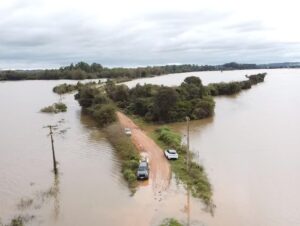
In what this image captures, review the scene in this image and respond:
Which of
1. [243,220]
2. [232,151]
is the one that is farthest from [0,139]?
[243,220]

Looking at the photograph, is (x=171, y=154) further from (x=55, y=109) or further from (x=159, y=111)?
(x=55, y=109)

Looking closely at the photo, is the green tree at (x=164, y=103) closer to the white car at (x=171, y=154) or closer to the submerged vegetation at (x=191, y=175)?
the submerged vegetation at (x=191, y=175)

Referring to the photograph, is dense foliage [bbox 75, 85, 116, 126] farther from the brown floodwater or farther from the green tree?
the green tree

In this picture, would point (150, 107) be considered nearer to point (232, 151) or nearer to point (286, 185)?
point (232, 151)

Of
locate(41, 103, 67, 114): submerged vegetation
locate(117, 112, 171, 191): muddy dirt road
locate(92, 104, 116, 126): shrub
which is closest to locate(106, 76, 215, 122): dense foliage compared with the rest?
locate(92, 104, 116, 126): shrub

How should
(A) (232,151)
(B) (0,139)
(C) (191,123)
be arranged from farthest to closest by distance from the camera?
(C) (191,123) < (B) (0,139) < (A) (232,151)
